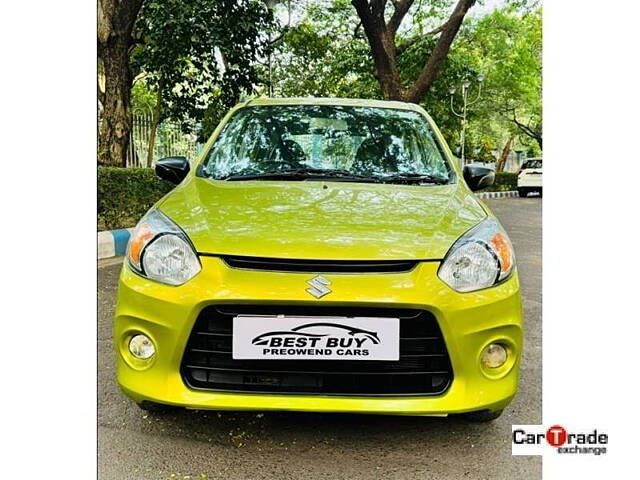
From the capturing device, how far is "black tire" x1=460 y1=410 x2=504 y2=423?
218cm

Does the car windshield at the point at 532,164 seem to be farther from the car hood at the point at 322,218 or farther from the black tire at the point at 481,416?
the black tire at the point at 481,416

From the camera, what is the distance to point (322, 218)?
2.12 meters

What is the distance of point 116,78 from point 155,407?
2.24m

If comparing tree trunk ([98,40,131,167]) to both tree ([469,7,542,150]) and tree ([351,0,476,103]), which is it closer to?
tree ([351,0,476,103])

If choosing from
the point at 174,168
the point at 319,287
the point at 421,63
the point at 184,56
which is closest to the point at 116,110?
the point at 184,56

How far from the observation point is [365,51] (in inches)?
145

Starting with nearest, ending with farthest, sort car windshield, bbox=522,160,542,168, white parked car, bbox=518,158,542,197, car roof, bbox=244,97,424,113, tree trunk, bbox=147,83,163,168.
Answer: white parked car, bbox=518,158,542,197 < car windshield, bbox=522,160,542,168 < car roof, bbox=244,97,424,113 < tree trunk, bbox=147,83,163,168

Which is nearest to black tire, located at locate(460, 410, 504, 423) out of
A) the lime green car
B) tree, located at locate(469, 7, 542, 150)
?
the lime green car

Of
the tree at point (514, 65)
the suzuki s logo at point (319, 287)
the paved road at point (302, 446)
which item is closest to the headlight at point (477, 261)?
the suzuki s logo at point (319, 287)

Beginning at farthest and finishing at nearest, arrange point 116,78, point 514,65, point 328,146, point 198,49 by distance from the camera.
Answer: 1. point 198,49
2. point 116,78
3. point 514,65
4. point 328,146

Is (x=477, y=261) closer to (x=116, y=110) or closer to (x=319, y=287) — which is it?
(x=319, y=287)

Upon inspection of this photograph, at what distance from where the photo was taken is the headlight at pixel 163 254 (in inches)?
76.6
